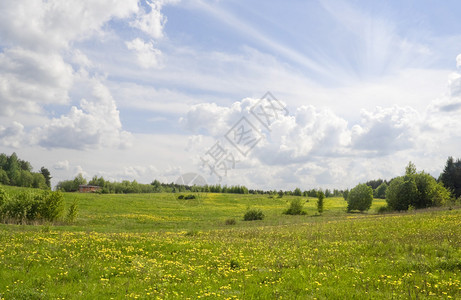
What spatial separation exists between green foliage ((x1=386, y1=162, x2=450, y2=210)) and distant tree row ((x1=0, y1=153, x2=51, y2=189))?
134941 millimetres

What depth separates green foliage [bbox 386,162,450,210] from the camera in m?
59.7

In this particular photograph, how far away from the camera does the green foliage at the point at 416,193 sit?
2351 inches

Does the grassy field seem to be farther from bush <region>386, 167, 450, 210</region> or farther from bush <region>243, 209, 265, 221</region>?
bush <region>386, 167, 450, 210</region>

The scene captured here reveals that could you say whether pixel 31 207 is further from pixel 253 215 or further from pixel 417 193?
pixel 417 193

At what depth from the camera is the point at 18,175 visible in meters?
145

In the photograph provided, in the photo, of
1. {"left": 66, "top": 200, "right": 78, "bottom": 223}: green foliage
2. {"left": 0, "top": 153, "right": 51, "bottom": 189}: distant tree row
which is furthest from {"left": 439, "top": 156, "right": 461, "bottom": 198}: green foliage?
{"left": 0, "top": 153, "right": 51, "bottom": 189}: distant tree row

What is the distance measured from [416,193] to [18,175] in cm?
16667

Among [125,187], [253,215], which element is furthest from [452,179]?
[125,187]

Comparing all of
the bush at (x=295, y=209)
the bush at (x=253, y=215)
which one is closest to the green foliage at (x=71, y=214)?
the bush at (x=253, y=215)

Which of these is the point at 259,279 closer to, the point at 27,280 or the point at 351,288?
the point at 351,288

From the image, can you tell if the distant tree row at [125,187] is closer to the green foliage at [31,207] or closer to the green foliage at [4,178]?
the green foliage at [4,178]

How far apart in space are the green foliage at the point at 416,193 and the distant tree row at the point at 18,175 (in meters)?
135

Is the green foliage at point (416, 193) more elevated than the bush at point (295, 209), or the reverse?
the green foliage at point (416, 193)

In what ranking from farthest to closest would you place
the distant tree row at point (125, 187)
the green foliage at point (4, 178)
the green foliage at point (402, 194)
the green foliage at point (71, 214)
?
the distant tree row at point (125, 187), the green foliage at point (4, 178), the green foliage at point (402, 194), the green foliage at point (71, 214)
